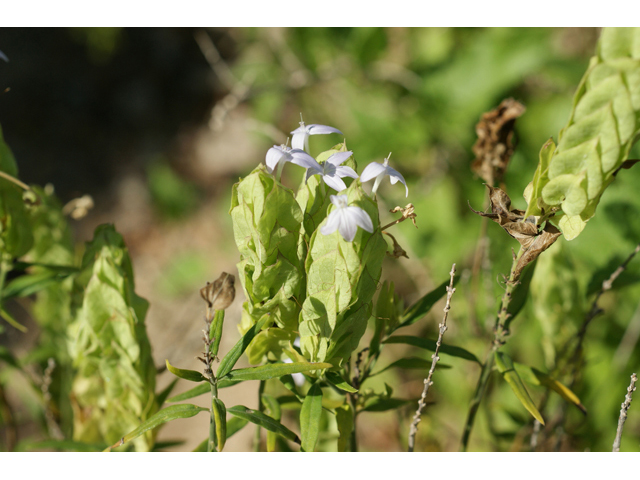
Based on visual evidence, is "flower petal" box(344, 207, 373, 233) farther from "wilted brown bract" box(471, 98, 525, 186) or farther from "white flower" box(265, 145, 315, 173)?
"wilted brown bract" box(471, 98, 525, 186)

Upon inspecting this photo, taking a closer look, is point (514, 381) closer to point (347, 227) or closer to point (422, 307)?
point (422, 307)

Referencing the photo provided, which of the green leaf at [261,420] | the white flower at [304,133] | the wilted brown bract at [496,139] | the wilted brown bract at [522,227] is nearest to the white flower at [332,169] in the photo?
the white flower at [304,133]

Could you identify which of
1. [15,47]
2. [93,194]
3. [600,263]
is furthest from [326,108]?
[15,47]

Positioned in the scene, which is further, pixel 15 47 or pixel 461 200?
pixel 15 47

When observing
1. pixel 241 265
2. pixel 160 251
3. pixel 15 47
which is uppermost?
pixel 15 47

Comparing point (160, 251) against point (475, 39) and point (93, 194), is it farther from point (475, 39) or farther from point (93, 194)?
point (475, 39)

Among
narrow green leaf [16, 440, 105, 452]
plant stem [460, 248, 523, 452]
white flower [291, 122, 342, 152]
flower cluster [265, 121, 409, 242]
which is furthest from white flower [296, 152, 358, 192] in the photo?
narrow green leaf [16, 440, 105, 452]

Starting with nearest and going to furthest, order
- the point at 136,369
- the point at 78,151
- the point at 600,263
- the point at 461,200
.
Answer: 1. the point at 136,369
2. the point at 600,263
3. the point at 461,200
4. the point at 78,151
